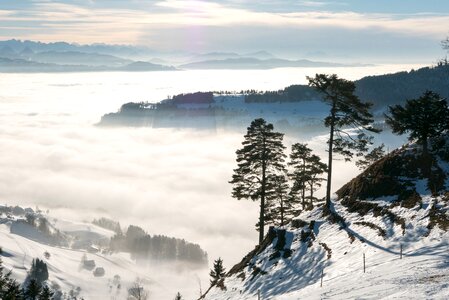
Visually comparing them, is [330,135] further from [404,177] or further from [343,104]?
[404,177]

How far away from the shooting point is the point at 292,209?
51.6 meters

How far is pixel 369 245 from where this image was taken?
30.1m

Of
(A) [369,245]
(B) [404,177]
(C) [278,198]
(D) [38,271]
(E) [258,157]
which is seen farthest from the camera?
(D) [38,271]

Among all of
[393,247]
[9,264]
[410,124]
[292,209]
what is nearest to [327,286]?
[393,247]

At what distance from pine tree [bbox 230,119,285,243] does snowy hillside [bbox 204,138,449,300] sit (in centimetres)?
520

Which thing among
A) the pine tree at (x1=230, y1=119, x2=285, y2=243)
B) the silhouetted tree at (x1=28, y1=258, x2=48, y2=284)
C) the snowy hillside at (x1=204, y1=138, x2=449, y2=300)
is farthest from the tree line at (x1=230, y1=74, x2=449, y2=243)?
the silhouetted tree at (x1=28, y1=258, x2=48, y2=284)

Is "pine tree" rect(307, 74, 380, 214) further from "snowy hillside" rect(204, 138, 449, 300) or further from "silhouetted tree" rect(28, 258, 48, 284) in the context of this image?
"silhouetted tree" rect(28, 258, 48, 284)

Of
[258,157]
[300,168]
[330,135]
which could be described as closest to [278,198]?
[300,168]

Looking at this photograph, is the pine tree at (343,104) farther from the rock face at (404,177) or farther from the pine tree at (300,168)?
the pine tree at (300,168)

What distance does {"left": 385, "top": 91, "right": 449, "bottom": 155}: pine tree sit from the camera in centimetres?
3681

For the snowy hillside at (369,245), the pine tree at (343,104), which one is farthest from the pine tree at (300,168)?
the pine tree at (343,104)

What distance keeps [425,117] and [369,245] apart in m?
13.9

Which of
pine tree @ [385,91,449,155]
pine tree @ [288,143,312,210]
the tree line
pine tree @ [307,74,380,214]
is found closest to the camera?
pine tree @ [385,91,449,155]

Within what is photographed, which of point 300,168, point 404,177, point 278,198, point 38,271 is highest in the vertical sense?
point 404,177
